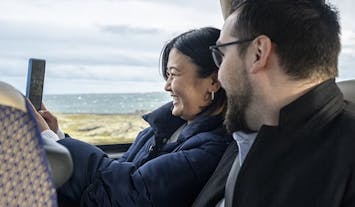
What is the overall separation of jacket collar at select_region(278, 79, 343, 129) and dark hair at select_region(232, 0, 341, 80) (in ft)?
0.21

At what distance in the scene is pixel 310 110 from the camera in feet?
4.45

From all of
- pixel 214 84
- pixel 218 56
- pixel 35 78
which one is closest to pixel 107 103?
pixel 35 78

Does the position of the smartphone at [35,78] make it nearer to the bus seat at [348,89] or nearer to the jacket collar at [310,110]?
the jacket collar at [310,110]

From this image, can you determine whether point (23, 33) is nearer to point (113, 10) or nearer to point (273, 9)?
point (113, 10)

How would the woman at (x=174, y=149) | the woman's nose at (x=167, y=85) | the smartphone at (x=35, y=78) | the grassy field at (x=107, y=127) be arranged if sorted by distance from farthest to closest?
the grassy field at (x=107, y=127), the woman's nose at (x=167, y=85), the smartphone at (x=35, y=78), the woman at (x=174, y=149)

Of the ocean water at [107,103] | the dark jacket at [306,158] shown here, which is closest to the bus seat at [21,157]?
the dark jacket at [306,158]

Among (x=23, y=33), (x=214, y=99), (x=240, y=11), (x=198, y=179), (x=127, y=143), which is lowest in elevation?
(x=127, y=143)

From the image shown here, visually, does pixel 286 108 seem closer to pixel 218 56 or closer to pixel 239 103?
pixel 239 103

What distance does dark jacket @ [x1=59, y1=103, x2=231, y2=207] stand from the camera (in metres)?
1.68

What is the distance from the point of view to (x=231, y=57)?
153 centimetres

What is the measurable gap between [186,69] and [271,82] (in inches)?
20.0

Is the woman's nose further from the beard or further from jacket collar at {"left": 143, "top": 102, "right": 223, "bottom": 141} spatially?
the beard

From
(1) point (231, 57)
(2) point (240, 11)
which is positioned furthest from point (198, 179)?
(2) point (240, 11)

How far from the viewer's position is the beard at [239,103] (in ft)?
4.90
